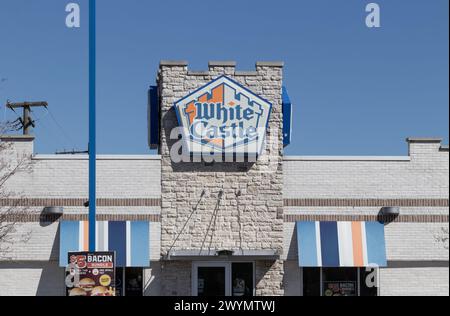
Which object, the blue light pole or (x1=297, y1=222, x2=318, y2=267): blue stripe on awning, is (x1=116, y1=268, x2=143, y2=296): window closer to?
the blue light pole

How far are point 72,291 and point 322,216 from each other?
29.8 ft

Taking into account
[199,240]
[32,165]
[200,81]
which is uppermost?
[200,81]

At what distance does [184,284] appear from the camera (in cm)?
2375

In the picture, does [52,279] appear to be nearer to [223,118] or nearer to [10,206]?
[10,206]

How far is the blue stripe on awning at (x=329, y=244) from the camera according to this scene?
2362 cm

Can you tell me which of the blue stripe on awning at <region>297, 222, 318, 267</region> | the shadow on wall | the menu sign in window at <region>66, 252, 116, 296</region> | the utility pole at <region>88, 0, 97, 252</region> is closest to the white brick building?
the shadow on wall

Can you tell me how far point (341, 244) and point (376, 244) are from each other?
3.66ft

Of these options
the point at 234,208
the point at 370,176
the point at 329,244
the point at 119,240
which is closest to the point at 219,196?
the point at 234,208

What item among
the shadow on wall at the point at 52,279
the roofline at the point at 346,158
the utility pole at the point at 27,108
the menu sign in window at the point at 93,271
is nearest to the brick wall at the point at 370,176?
the roofline at the point at 346,158
